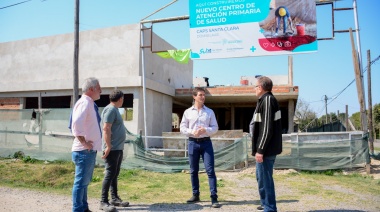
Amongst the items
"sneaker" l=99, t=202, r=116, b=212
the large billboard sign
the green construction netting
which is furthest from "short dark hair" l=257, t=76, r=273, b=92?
the large billboard sign

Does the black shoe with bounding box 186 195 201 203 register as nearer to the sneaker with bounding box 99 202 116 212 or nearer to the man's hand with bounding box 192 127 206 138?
the man's hand with bounding box 192 127 206 138

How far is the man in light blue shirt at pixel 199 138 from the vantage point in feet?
14.6

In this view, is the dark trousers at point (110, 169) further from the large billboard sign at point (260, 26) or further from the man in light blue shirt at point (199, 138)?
the large billboard sign at point (260, 26)

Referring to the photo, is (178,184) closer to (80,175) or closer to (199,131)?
(199,131)

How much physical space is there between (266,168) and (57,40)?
15277 mm

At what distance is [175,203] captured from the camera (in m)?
4.55

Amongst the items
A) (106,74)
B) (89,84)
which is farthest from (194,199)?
(106,74)

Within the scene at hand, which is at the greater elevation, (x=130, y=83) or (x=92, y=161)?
(x=130, y=83)

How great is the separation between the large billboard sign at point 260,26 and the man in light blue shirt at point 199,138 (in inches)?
238

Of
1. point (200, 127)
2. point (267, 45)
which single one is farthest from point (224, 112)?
point (200, 127)

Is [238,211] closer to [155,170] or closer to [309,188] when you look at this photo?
[309,188]

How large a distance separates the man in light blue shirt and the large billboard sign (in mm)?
6036

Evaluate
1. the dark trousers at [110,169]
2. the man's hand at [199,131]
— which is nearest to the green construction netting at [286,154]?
the man's hand at [199,131]

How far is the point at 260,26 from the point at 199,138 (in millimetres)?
6666
